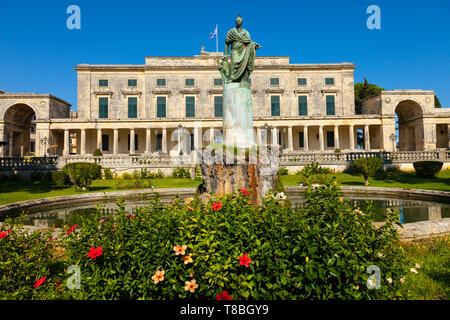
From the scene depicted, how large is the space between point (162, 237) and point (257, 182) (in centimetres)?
471

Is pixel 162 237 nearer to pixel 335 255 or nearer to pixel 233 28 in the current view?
pixel 335 255

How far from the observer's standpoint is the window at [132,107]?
126ft

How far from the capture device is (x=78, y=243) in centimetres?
280

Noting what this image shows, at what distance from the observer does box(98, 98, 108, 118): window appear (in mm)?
37875

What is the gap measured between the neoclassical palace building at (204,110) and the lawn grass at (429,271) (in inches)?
1213

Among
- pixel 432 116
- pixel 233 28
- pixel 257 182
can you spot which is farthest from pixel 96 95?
pixel 432 116

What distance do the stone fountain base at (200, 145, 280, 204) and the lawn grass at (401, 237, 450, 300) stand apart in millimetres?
3458

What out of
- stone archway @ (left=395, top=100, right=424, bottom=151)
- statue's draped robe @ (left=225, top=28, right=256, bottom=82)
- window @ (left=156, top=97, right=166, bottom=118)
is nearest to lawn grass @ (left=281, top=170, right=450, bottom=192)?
statue's draped robe @ (left=225, top=28, right=256, bottom=82)

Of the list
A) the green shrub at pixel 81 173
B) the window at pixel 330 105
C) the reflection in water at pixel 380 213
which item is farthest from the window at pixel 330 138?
the green shrub at pixel 81 173

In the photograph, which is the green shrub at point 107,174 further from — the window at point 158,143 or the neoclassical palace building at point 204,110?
the window at point 158,143

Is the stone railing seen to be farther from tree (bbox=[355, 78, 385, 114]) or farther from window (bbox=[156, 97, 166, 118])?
tree (bbox=[355, 78, 385, 114])

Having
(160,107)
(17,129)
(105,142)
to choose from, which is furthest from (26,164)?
(17,129)

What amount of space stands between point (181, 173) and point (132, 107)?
22901mm

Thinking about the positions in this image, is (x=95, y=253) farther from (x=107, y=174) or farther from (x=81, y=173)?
(x=107, y=174)
